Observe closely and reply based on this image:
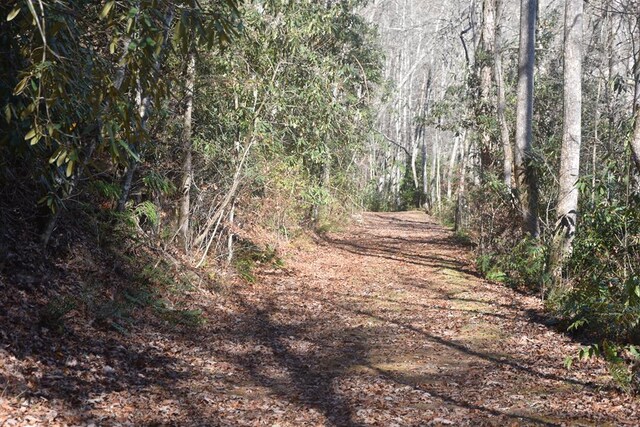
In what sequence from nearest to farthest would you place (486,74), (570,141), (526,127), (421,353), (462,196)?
1. (421,353)
2. (570,141)
3. (526,127)
4. (486,74)
5. (462,196)

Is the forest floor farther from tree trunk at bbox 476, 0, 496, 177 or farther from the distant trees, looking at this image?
tree trunk at bbox 476, 0, 496, 177

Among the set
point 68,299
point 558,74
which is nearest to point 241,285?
point 68,299

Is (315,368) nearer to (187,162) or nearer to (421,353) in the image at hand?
(421,353)

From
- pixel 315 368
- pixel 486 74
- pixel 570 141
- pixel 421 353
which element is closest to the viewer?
pixel 315 368

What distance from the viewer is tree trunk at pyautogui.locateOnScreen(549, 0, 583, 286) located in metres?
11.8

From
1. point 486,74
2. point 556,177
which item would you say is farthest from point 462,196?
point 556,177

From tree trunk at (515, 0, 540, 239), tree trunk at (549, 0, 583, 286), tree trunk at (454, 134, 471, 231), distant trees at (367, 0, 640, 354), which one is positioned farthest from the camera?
tree trunk at (454, 134, 471, 231)

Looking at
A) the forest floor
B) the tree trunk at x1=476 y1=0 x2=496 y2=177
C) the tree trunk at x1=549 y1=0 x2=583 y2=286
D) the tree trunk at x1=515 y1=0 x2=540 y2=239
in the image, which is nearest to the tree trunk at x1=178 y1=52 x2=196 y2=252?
the forest floor

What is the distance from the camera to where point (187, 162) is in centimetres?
1234

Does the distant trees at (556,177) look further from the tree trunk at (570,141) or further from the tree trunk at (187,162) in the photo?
the tree trunk at (187,162)

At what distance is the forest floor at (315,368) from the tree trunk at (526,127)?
1.92m

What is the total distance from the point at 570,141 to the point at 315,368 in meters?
6.63

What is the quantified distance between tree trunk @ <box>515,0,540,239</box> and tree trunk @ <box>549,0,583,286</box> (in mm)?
2010

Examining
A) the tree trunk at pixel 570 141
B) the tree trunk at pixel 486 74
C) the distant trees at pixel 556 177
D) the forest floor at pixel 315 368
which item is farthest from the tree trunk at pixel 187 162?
the tree trunk at pixel 486 74
